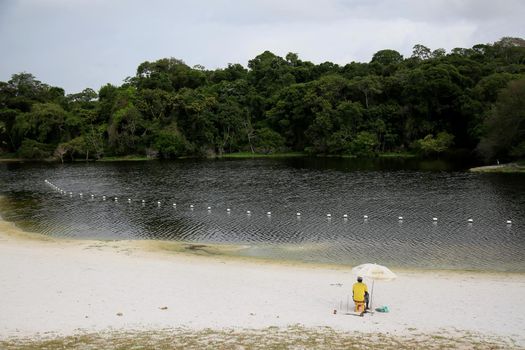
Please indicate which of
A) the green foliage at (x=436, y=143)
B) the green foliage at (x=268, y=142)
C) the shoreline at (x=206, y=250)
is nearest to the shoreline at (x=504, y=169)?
the green foliage at (x=436, y=143)

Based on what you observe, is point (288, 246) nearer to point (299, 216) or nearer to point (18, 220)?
point (299, 216)

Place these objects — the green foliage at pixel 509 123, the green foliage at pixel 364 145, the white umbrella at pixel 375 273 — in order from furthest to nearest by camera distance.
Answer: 1. the green foliage at pixel 364 145
2. the green foliage at pixel 509 123
3. the white umbrella at pixel 375 273

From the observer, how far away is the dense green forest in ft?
306

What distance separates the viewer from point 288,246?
31.2 m

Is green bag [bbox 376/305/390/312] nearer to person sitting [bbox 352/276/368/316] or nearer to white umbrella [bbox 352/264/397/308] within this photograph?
person sitting [bbox 352/276/368/316]

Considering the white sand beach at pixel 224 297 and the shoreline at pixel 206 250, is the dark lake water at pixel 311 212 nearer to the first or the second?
the shoreline at pixel 206 250

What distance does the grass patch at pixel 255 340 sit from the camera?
560 inches

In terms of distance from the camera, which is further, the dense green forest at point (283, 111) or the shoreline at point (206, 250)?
the dense green forest at point (283, 111)

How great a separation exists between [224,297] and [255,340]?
17.6 ft

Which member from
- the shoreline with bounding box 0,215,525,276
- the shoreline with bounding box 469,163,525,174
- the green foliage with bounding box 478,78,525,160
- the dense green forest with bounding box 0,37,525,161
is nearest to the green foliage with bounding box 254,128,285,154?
the dense green forest with bounding box 0,37,525,161

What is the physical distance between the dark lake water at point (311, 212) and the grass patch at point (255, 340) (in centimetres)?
1189

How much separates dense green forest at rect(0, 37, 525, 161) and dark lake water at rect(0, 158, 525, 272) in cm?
2550

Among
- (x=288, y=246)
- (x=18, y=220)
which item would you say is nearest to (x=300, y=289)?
(x=288, y=246)

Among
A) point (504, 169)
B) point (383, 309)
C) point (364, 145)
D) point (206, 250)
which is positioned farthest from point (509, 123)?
point (383, 309)
